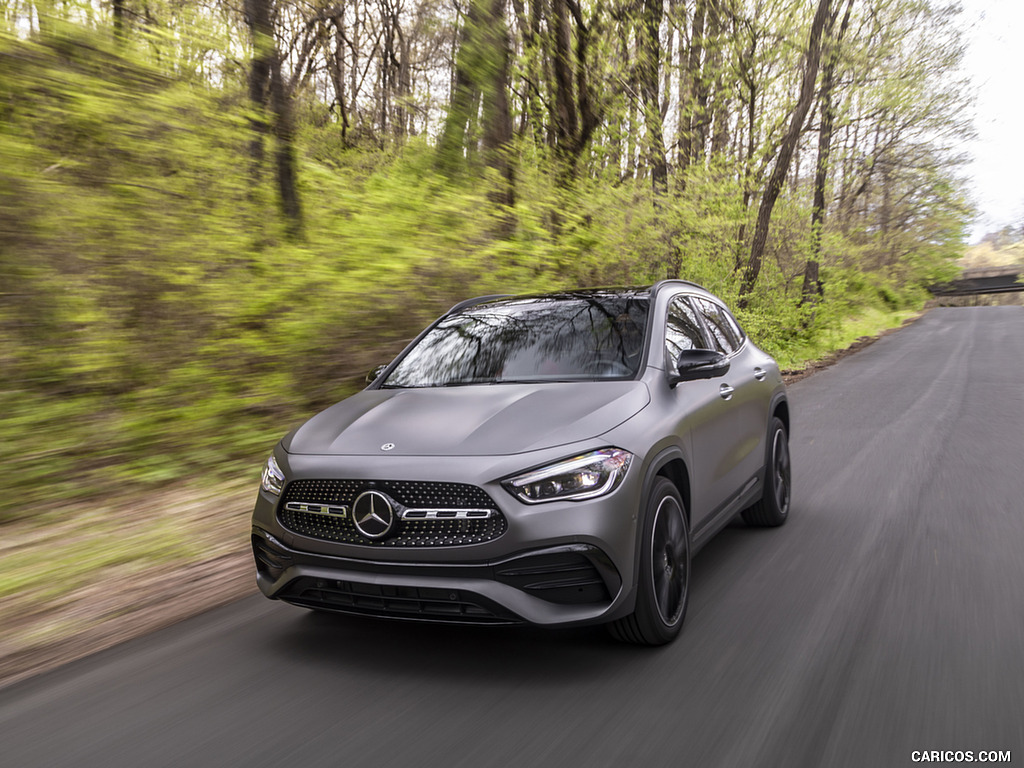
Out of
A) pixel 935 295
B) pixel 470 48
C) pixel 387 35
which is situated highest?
pixel 387 35

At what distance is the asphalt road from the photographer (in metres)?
2.91

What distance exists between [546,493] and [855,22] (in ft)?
75.4

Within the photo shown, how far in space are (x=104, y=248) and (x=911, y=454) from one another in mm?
7403

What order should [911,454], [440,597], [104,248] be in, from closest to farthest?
1. [440,597]
2. [104,248]
3. [911,454]

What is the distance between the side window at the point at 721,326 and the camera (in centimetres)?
557

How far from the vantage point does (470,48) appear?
39.6ft

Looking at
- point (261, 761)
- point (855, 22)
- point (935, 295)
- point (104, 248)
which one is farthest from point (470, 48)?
point (935, 295)

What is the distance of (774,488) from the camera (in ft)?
Answer: 19.3

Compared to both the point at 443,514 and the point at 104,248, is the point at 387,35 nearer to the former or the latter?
the point at 104,248

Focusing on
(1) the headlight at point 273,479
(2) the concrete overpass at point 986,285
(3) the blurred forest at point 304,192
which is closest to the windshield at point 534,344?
(1) the headlight at point 273,479

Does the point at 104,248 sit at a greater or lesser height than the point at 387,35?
lesser

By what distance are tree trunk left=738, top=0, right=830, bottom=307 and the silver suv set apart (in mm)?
15795

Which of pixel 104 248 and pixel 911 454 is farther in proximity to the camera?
pixel 911 454

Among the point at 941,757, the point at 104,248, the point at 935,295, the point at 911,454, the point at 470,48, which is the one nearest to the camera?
the point at 941,757
